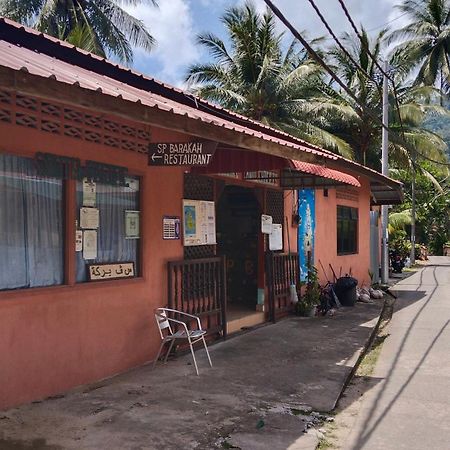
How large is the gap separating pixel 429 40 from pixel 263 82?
1705cm

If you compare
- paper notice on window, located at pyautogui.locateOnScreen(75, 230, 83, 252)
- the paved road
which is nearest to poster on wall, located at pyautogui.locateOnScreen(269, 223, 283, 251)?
the paved road

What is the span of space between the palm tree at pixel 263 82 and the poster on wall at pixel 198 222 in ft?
40.8

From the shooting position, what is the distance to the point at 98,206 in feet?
18.8

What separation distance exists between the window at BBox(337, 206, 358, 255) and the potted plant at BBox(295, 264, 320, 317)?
8.23ft

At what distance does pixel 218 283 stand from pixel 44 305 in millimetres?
3232

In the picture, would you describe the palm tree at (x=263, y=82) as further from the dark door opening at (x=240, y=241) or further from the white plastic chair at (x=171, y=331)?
the white plastic chair at (x=171, y=331)

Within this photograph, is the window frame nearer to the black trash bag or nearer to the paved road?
the black trash bag

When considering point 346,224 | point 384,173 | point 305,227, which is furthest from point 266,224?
point 384,173

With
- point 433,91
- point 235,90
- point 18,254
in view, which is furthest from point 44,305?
point 433,91

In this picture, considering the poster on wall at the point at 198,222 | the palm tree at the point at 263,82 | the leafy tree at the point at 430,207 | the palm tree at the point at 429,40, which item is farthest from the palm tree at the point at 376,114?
the poster on wall at the point at 198,222

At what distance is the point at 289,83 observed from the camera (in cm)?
1994

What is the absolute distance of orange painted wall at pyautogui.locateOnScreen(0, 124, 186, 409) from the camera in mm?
4691

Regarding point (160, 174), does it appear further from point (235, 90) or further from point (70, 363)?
point (235, 90)

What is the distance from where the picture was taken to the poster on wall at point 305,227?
10833 mm
